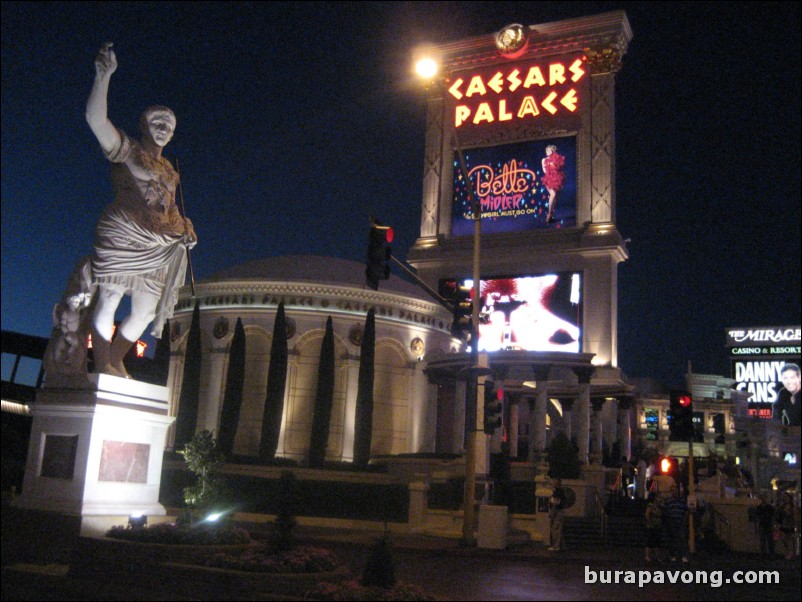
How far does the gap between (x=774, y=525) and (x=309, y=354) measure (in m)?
22.4

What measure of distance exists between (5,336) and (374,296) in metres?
17.0

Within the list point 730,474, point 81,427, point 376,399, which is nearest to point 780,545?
point 730,474

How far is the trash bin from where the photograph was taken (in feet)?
66.2

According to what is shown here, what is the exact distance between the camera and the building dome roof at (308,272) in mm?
41500

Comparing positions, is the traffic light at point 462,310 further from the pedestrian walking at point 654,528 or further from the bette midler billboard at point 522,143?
the bette midler billboard at point 522,143

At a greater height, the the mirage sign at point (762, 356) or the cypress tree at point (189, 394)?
the the mirage sign at point (762, 356)

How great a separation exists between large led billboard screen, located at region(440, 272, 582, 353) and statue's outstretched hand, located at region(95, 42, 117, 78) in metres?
36.3

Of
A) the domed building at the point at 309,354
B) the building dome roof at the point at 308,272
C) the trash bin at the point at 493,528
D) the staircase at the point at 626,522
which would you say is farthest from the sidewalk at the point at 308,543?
the building dome roof at the point at 308,272

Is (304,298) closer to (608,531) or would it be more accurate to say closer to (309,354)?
(309,354)

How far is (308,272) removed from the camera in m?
43.0

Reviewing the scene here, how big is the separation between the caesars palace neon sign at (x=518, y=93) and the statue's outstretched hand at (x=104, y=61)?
43.3m

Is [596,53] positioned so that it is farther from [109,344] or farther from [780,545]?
[109,344]

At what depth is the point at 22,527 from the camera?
956 centimetres

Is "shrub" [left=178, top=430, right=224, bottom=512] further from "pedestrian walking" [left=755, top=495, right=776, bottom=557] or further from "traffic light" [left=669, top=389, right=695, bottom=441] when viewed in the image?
"pedestrian walking" [left=755, top=495, right=776, bottom=557]
